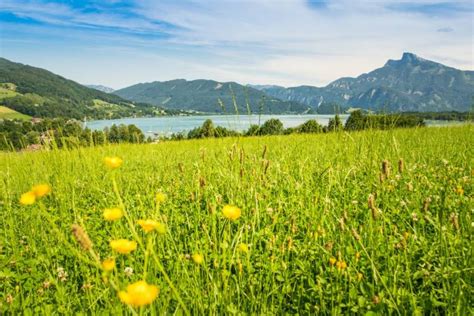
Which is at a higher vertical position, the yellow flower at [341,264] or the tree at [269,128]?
the tree at [269,128]

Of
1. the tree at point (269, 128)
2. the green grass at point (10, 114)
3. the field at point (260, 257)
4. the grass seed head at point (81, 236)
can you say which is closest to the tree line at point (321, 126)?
the tree at point (269, 128)

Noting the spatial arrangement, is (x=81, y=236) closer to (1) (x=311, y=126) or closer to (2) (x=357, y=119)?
(2) (x=357, y=119)

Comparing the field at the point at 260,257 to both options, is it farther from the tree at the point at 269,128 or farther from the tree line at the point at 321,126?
the tree at the point at 269,128

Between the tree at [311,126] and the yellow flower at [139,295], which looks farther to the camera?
the tree at [311,126]

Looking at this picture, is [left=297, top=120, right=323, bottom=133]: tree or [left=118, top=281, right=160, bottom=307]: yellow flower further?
[left=297, top=120, right=323, bottom=133]: tree

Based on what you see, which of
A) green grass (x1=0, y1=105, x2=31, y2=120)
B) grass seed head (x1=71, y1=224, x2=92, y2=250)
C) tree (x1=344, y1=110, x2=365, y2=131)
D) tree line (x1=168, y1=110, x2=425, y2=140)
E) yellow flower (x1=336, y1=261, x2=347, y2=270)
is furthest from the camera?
green grass (x1=0, y1=105, x2=31, y2=120)

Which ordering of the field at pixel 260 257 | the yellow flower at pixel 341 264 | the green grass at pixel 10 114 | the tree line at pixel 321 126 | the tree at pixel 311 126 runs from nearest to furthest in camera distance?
1. the field at pixel 260 257
2. the yellow flower at pixel 341 264
3. the tree line at pixel 321 126
4. the tree at pixel 311 126
5. the green grass at pixel 10 114

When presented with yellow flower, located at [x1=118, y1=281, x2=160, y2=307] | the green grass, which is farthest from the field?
the green grass

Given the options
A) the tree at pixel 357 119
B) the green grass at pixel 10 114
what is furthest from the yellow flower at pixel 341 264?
the green grass at pixel 10 114

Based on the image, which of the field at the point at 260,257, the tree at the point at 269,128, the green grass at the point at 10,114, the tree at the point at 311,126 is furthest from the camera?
the green grass at the point at 10,114

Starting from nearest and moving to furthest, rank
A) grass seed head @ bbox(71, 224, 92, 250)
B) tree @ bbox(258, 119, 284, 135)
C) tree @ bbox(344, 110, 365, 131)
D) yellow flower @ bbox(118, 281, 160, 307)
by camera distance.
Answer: yellow flower @ bbox(118, 281, 160, 307) → grass seed head @ bbox(71, 224, 92, 250) → tree @ bbox(344, 110, 365, 131) → tree @ bbox(258, 119, 284, 135)

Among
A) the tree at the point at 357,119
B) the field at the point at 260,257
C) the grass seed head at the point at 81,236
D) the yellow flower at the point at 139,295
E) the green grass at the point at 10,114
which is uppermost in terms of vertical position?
the green grass at the point at 10,114

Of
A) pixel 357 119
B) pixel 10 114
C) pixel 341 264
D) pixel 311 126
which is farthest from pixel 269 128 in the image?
pixel 10 114

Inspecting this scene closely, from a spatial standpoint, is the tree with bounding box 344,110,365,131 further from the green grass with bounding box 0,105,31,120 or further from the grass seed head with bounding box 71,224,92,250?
the green grass with bounding box 0,105,31,120
